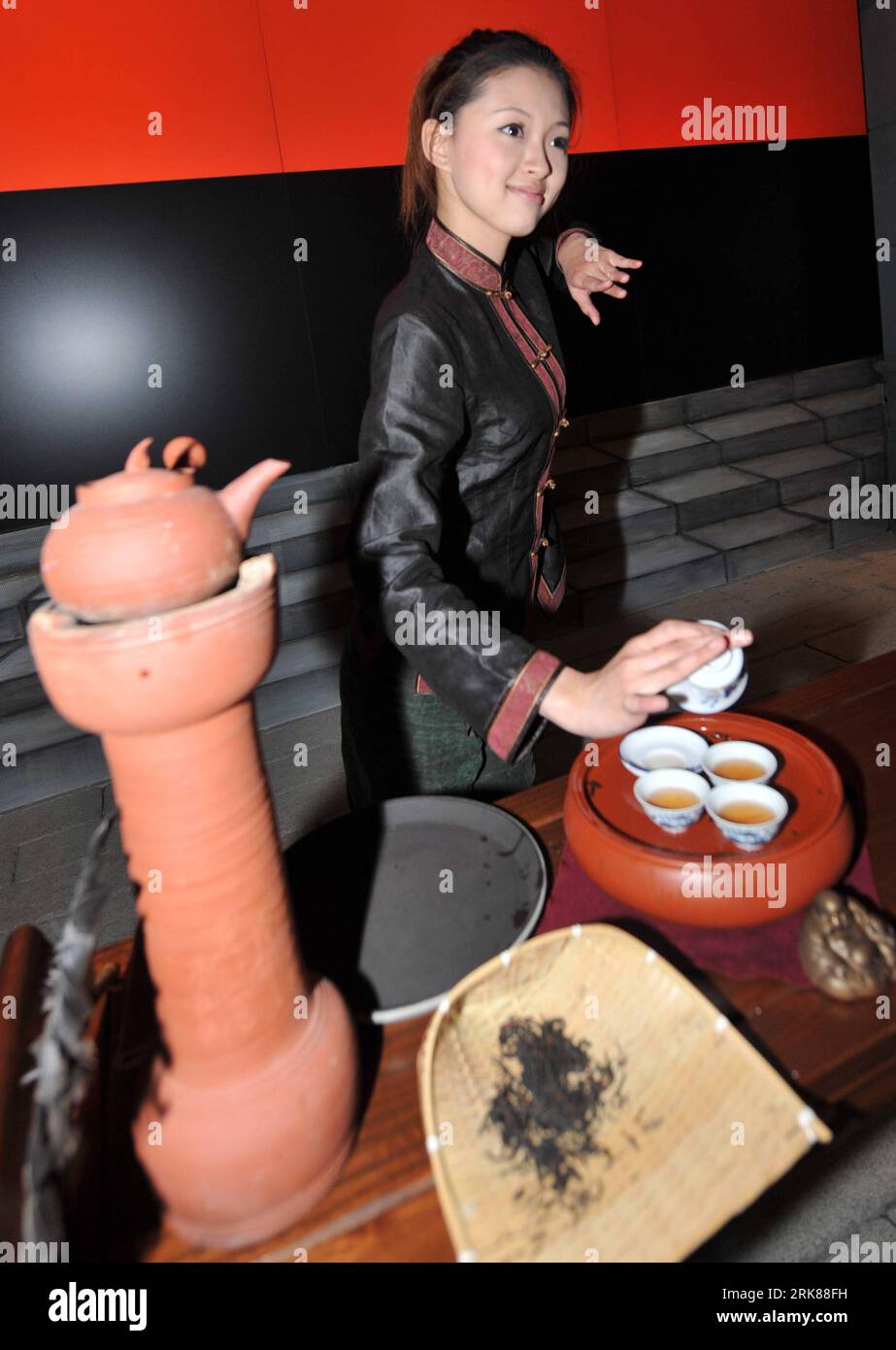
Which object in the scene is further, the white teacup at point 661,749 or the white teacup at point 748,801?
the white teacup at point 661,749

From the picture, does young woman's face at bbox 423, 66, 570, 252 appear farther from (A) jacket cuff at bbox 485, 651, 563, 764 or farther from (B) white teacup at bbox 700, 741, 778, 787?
(B) white teacup at bbox 700, 741, 778, 787

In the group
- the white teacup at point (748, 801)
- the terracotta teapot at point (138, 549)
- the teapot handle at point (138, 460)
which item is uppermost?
the teapot handle at point (138, 460)

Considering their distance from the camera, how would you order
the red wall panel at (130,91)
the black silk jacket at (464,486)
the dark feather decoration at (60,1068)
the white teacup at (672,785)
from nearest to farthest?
the dark feather decoration at (60,1068) → the white teacup at (672,785) → the black silk jacket at (464,486) → the red wall panel at (130,91)

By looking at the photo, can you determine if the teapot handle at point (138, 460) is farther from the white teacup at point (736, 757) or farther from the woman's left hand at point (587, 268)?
the woman's left hand at point (587, 268)

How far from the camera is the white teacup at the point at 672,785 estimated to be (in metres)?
1.12

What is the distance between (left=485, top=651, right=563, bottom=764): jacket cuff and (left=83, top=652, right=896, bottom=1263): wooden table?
393 mm

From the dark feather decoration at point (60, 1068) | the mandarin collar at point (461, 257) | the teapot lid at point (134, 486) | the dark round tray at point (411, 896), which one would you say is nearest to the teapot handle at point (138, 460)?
the teapot lid at point (134, 486)

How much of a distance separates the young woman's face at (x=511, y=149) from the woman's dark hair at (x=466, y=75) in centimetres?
2

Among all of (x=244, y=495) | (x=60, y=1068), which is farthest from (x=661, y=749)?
(x=60, y=1068)

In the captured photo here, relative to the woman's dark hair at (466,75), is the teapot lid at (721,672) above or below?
below

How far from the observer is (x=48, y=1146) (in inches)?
24.4

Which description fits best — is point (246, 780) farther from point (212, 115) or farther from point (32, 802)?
point (212, 115)

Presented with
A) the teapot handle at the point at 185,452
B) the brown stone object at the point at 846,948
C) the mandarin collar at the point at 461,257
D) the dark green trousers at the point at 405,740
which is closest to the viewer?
the teapot handle at the point at 185,452

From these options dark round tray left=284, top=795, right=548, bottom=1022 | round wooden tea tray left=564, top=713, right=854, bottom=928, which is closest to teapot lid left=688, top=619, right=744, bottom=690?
round wooden tea tray left=564, top=713, right=854, bottom=928
